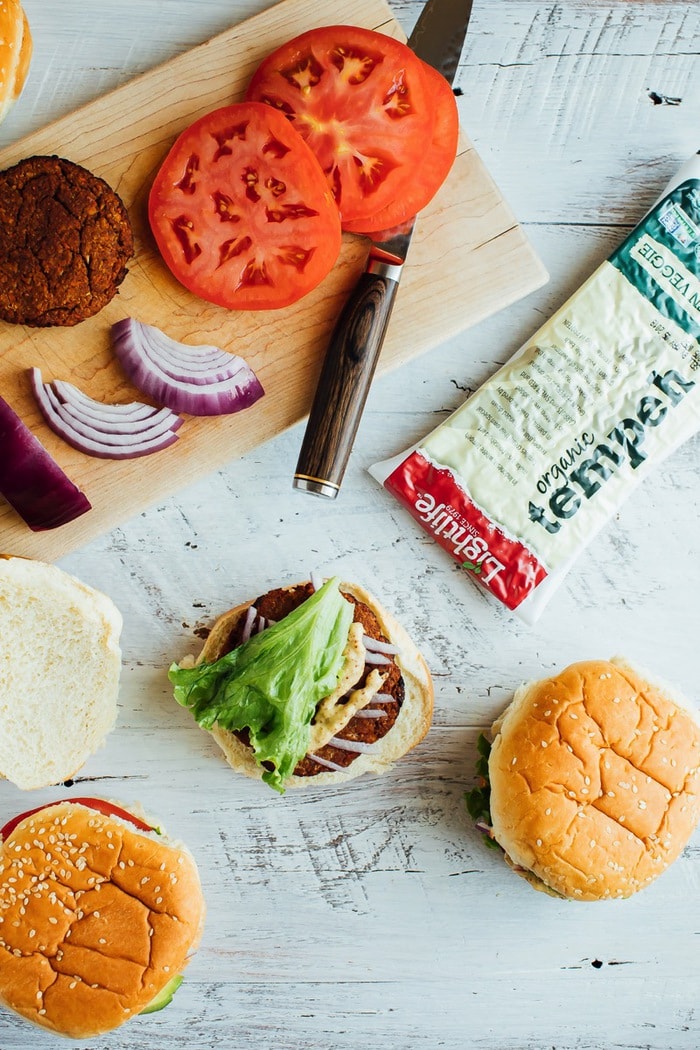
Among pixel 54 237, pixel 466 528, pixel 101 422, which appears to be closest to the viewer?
pixel 54 237

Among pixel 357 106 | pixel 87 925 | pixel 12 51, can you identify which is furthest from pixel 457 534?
pixel 12 51

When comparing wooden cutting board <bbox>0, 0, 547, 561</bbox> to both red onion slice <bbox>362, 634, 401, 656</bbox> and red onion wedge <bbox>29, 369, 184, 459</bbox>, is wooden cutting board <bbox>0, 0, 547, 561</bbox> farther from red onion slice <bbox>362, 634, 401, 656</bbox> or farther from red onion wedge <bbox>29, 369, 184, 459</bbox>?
red onion slice <bbox>362, 634, 401, 656</bbox>

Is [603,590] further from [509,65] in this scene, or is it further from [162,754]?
[509,65]

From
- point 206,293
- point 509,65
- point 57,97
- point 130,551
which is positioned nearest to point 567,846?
point 130,551

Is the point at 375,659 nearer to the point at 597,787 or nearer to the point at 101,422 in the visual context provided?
the point at 597,787

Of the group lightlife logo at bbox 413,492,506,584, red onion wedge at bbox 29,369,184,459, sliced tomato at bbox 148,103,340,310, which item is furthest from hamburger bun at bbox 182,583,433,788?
sliced tomato at bbox 148,103,340,310
